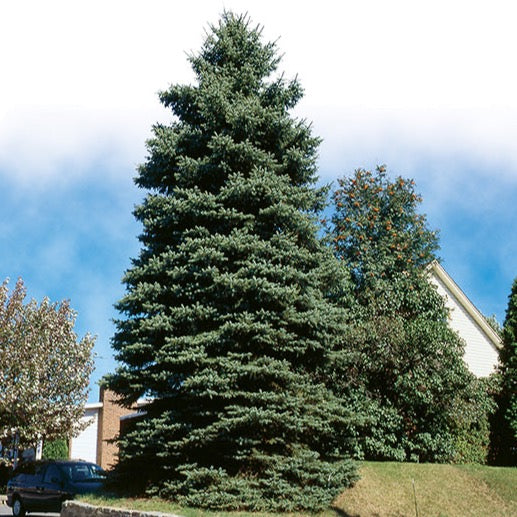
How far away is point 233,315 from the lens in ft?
39.1

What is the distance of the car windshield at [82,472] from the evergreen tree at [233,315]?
10.5 feet

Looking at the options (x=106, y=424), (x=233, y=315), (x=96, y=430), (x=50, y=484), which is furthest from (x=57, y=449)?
(x=233, y=315)

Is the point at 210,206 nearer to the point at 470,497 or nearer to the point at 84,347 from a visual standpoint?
the point at 470,497

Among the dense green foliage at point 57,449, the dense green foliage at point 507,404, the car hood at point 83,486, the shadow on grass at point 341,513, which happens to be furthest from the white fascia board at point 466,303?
the dense green foliage at point 57,449

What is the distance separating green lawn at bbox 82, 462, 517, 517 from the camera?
37.2 ft

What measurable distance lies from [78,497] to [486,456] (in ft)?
38.6

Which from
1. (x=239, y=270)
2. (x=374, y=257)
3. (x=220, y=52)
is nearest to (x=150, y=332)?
(x=239, y=270)

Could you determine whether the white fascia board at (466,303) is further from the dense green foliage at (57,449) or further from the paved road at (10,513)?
the dense green foliage at (57,449)

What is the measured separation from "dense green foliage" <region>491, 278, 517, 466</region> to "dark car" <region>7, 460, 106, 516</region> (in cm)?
1175

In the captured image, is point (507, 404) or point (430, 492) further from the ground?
point (507, 404)

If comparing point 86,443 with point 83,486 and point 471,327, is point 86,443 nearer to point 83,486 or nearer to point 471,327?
point 83,486

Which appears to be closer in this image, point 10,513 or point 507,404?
point 507,404

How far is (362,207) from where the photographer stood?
76.5ft

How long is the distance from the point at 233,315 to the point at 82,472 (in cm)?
750
